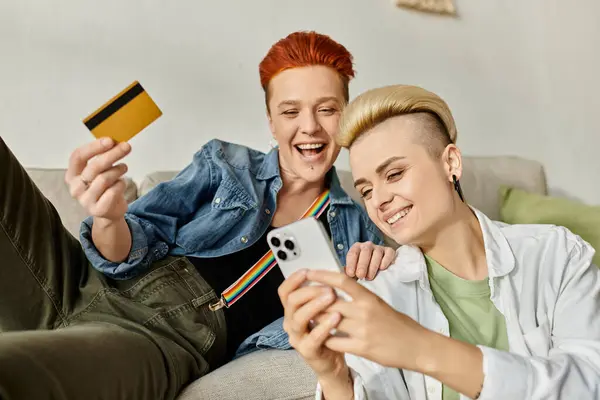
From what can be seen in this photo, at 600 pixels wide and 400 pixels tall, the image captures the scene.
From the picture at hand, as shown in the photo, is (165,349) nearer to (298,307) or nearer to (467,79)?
(298,307)

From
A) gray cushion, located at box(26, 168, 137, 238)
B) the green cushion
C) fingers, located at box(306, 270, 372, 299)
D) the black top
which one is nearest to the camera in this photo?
fingers, located at box(306, 270, 372, 299)

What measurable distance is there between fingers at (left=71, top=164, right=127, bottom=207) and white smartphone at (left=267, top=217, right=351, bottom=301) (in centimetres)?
39

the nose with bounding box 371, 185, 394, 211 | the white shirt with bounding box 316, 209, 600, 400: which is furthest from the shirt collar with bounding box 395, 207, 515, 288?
the nose with bounding box 371, 185, 394, 211

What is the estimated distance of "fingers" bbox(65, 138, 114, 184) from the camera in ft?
3.07

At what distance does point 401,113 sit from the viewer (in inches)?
39.0

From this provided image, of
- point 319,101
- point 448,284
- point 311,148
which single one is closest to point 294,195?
point 311,148

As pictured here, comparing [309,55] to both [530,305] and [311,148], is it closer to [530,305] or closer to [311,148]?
[311,148]

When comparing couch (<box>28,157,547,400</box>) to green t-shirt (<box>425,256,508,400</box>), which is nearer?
green t-shirt (<box>425,256,508,400</box>)

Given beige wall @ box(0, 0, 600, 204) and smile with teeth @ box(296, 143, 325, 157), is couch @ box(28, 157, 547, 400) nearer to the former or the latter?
beige wall @ box(0, 0, 600, 204)

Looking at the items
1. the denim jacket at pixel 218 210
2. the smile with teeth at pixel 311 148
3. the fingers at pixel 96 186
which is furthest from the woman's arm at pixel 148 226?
the smile with teeth at pixel 311 148

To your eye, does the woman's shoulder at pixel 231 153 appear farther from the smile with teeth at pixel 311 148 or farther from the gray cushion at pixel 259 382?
the gray cushion at pixel 259 382

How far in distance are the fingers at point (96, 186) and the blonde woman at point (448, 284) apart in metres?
0.40

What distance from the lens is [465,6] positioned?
7.38 feet

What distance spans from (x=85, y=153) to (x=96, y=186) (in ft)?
0.20
